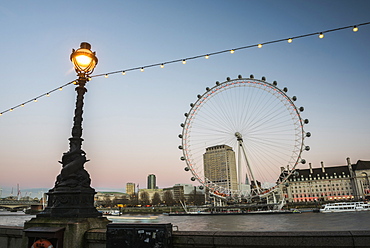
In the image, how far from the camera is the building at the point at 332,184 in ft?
404

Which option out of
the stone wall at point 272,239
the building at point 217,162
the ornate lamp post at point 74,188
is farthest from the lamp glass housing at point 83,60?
the building at point 217,162

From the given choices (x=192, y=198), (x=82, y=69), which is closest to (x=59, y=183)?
(x=82, y=69)

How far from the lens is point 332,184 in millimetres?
131500

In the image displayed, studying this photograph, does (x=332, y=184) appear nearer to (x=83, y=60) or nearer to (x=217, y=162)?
(x=217, y=162)

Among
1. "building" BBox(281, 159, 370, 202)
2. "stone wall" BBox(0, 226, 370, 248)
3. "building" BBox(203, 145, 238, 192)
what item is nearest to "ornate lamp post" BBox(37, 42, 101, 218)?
"stone wall" BBox(0, 226, 370, 248)

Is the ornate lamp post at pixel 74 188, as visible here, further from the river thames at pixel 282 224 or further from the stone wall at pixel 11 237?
the river thames at pixel 282 224

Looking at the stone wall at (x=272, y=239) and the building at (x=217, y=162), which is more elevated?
the building at (x=217, y=162)

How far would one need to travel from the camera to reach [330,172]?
446 ft

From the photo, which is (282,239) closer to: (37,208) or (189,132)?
(189,132)

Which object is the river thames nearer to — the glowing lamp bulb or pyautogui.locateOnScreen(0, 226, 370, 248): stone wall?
the glowing lamp bulb

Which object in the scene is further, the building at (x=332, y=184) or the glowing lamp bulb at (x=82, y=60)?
the building at (x=332, y=184)

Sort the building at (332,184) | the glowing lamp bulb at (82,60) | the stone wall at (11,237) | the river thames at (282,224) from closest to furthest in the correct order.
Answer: the stone wall at (11,237) → the glowing lamp bulb at (82,60) → the river thames at (282,224) → the building at (332,184)

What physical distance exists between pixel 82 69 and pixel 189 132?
127 feet

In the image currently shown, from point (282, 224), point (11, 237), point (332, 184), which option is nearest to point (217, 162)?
point (282, 224)
